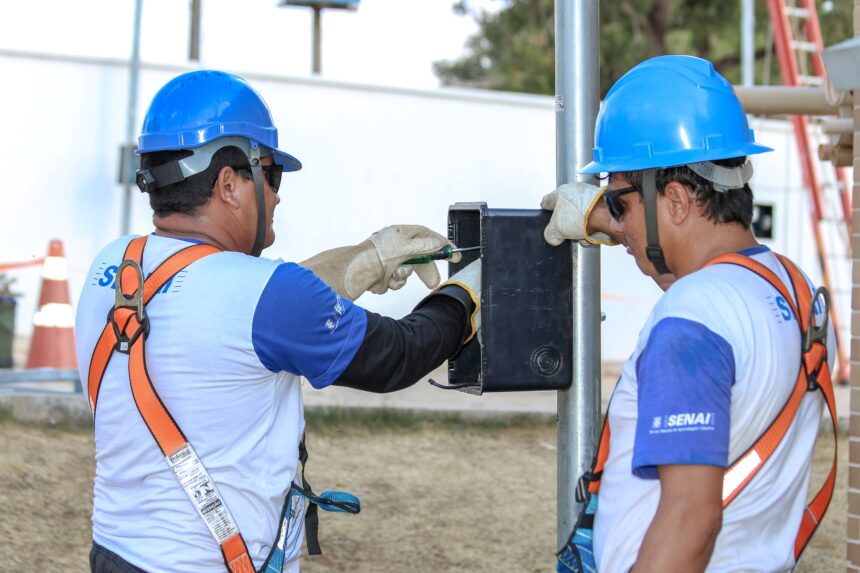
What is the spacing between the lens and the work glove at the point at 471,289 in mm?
2803

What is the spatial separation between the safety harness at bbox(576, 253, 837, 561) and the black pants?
100 centimetres

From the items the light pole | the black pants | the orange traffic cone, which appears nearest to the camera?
the black pants

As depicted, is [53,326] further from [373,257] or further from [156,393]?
[156,393]

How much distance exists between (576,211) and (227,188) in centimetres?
86

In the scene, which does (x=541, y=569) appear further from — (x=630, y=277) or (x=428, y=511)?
(x=630, y=277)

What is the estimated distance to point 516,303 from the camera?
284 cm

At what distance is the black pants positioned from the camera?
2.34 meters

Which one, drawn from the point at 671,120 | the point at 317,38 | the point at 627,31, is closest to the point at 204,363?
the point at 671,120

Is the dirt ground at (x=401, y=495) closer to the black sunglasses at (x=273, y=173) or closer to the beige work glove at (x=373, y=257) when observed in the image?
the beige work glove at (x=373, y=257)

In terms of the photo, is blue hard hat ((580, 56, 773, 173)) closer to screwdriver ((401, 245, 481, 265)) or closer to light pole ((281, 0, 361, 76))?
screwdriver ((401, 245, 481, 265))

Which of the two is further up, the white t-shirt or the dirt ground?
the white t-shirt

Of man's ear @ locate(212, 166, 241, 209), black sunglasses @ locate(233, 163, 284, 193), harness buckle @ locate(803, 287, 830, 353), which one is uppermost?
black sunglasses @ locate(233, 163, 284, 193)

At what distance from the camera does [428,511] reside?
6.11 metres

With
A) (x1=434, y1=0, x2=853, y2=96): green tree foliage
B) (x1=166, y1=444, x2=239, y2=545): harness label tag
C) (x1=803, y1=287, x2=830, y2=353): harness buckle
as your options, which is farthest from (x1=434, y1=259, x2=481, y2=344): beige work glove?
(x1=434, y1=0, x2=853, y2=96): green tree foliage
